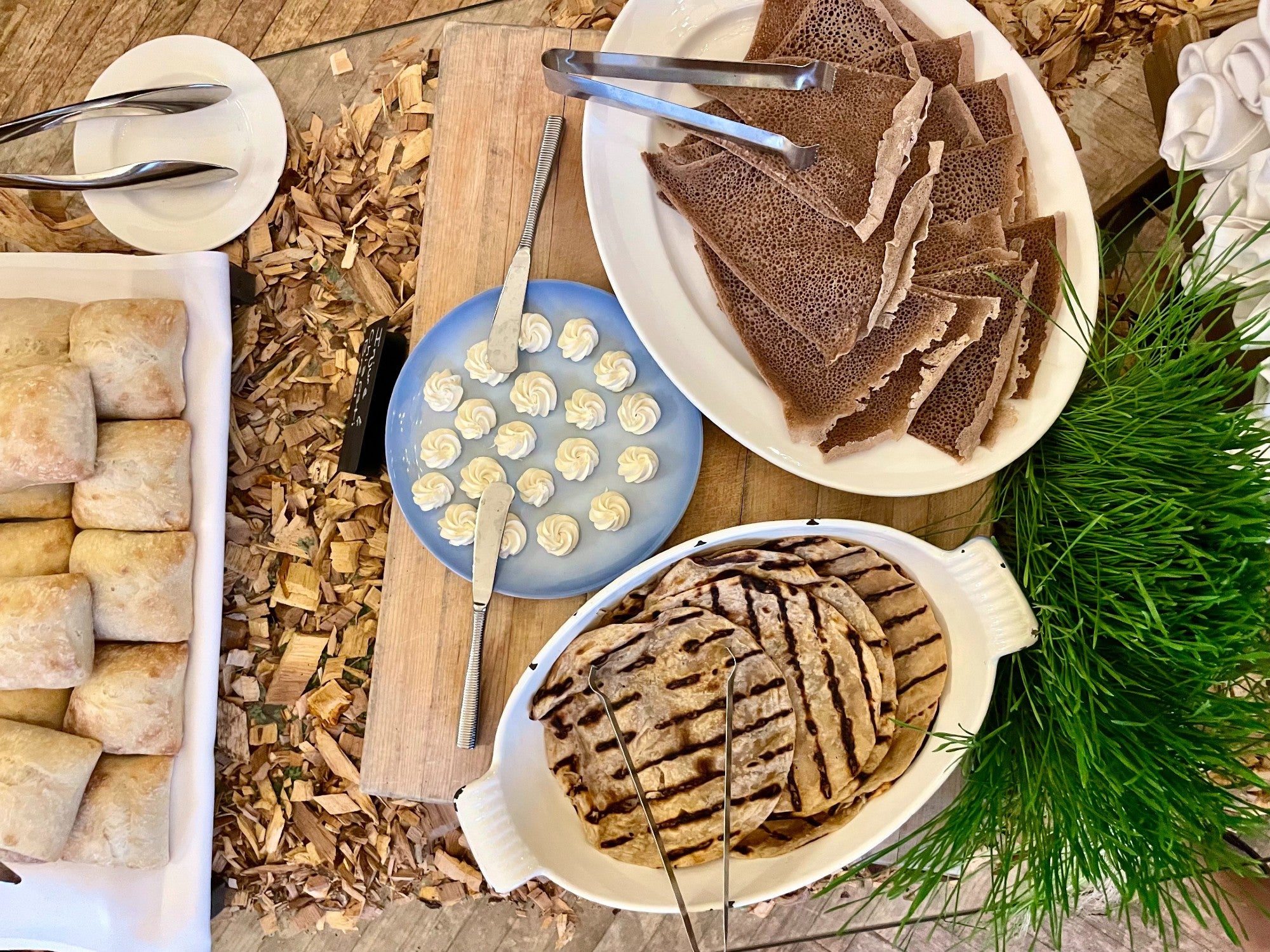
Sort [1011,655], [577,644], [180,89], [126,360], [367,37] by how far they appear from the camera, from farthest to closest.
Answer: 1. [367,37]
2. [180,89]
3. [126,360]
4. [1011,655]
5. [577,644]

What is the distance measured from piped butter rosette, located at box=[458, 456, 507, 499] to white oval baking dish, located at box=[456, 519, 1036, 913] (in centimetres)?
25

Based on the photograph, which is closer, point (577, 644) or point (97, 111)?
point (577, 644)

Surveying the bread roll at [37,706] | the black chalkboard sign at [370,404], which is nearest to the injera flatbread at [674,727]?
the black chalkboard sign at [370,404]

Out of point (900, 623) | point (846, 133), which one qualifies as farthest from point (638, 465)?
point (846, 133)

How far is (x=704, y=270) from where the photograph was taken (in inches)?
47.2

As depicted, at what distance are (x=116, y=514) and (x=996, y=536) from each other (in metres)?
1.34

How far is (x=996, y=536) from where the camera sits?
Result: 125 centimetres

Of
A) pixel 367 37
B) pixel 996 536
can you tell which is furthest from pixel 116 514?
pixel 996 536

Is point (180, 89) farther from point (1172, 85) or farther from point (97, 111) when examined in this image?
point (1172, 85)

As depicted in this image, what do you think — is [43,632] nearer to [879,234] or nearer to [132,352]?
[132,352]

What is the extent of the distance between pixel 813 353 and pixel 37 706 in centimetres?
131

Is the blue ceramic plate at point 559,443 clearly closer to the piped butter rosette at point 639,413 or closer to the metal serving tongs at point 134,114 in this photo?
the piped butter rosette at point 639,413

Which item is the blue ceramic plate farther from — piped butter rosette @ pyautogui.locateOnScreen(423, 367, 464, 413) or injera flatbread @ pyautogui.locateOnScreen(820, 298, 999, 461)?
injera flatbread @ pyautogui.locateOnScreen(820, 298, 999, 461)

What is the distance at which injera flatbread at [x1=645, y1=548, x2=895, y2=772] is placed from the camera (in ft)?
3.53
